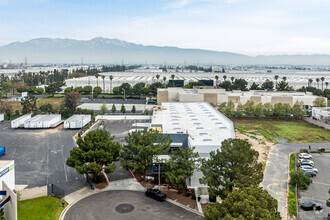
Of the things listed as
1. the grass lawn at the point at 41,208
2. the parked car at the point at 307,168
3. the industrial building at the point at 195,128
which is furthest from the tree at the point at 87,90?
the parked car at the point at 307,168

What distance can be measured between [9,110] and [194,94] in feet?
110

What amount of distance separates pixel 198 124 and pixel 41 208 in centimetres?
1792

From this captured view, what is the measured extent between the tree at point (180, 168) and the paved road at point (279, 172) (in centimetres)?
642

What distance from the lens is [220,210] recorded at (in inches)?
480

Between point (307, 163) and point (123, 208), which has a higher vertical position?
point (307, 163)

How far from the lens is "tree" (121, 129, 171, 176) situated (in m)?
20.3

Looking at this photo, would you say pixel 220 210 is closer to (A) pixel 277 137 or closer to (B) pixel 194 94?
(A) pixel 277 137

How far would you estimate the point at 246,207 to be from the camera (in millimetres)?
11102

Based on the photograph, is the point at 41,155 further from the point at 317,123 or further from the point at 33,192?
the point at 317,123

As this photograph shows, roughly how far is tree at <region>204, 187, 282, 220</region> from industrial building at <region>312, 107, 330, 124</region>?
1545 inches

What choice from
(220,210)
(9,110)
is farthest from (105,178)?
(9,110)

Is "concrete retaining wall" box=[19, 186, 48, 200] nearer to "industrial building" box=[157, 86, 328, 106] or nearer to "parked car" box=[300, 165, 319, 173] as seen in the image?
"parked car" box=[300, 165, 319, 173]

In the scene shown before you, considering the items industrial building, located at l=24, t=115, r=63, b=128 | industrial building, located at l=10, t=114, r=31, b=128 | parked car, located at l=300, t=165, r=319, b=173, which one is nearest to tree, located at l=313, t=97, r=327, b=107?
parked car, located at l=300, t=165, r=319, b=173

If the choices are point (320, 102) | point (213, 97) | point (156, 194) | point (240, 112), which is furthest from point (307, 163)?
point (320, 102)
